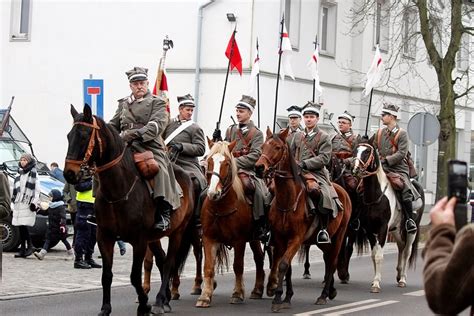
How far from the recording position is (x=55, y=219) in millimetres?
18391

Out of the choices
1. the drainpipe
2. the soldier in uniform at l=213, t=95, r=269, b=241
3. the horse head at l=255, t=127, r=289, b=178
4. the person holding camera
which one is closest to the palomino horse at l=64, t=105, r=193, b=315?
the horse head at l=255, t=127, r=289, b=178

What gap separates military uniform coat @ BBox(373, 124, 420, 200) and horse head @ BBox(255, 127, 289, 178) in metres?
3.83

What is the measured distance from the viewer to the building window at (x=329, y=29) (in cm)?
3519

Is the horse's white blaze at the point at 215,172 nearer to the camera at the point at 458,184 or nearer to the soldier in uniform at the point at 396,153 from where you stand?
the soldier in uniform at the point at 396,153

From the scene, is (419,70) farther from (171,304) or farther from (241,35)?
(171,304)

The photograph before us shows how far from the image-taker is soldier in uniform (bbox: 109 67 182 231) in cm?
1143

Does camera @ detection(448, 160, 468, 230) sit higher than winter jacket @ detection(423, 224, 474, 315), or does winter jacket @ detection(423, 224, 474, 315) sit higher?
camera @ detection(448, 160, 468, 230)

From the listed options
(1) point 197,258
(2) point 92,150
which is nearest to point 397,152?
(1) point 197,258

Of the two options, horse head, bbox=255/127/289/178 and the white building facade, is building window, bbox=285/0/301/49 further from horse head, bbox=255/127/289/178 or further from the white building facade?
horse head, bbox=255/127/289/178

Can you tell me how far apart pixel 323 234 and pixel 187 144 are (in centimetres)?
218

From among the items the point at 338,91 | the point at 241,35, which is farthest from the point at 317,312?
the point at 338,91

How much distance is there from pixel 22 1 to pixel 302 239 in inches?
964

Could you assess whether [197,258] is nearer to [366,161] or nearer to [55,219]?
[366,161]

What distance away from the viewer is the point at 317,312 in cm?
1223
